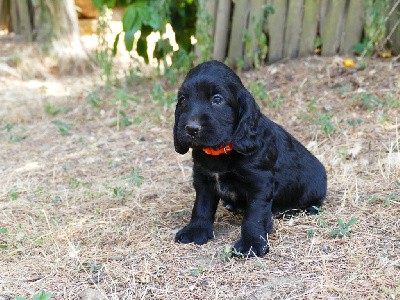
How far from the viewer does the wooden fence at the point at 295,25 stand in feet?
22.6

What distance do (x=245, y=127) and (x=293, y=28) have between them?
3.64 metres

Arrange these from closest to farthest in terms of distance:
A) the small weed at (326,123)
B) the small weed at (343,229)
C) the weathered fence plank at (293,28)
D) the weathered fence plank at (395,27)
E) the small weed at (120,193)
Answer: the small weed at (343,229)
the small weed at (120,193)
the small weed at (326,123)
the weathered fence plank at (395,27)
the weathered fence plank at (293,28)

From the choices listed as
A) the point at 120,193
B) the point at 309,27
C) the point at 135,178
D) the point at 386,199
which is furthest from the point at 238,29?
the point at 386,199

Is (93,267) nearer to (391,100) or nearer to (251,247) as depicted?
(251,247)

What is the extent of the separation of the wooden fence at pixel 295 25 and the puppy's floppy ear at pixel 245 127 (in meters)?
3.39

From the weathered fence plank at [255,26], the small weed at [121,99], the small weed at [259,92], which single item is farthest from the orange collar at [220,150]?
the small weed at [121,99]

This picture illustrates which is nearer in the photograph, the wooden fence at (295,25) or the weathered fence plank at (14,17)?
the wooden fence at (295,25)

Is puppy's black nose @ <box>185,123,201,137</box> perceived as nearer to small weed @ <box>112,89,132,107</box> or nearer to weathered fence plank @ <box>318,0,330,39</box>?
small weed @ <box>112,89,132,107</box>

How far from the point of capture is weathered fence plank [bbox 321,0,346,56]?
22.6 ft

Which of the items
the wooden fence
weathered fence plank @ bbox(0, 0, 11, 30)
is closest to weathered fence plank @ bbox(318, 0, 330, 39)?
the wooden fence

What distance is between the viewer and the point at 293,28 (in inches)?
279

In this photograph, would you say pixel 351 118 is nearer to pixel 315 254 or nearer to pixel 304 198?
pixel 304 198

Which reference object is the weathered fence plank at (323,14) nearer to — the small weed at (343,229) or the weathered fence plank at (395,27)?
the weathered fence plank at (395,27)

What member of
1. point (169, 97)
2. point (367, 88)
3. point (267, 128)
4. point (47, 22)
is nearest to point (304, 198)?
point (267, 128)
